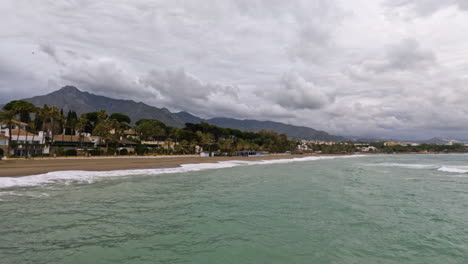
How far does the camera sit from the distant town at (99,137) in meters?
57.0

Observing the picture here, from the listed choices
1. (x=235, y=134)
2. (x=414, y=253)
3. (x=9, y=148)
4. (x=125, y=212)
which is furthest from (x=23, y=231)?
(x=235, y=134)

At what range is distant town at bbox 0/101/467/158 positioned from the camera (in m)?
57.0

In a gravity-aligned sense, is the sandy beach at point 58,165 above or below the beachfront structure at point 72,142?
below

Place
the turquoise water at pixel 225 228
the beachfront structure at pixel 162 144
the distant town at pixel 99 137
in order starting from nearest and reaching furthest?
the turquoise water at pixel 225 228 < the distant town at pixel 99 137 < the beachfront structure at pixel 162 144

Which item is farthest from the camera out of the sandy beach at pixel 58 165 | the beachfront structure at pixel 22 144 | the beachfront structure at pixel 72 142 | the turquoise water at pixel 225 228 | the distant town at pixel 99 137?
the beachfront structure at pixel 72 142

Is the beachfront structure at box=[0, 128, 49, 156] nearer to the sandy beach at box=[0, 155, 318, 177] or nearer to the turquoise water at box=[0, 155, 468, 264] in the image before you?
the sandy beach at box=[0, 155, 318, 177]

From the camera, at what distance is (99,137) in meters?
77.9

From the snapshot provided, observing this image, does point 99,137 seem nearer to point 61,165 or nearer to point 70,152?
point 70,152

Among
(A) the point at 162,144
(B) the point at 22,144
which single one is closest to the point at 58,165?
(B) the point at 22,144

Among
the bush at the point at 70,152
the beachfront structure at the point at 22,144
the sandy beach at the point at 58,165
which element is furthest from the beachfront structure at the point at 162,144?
the sandy beach at the point at 58,165

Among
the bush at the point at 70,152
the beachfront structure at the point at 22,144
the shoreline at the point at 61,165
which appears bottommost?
the shoreline at the point at 61,165

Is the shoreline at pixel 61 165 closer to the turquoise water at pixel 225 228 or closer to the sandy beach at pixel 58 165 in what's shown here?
the sandy beach at pixel 58 165

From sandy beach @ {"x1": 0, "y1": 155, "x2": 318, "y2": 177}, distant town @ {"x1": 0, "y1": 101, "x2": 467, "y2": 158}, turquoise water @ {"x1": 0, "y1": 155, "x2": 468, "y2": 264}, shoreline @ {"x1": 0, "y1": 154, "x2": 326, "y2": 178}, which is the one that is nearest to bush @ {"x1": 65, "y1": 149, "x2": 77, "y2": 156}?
distant town @ {"x1": 0, "y1": 101, "x2": 467, "y2": 158}

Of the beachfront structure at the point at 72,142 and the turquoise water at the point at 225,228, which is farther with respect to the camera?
the beachfront structure at the point at 72,142
